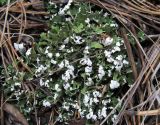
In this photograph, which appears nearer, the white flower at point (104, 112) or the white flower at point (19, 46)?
the white flower at point (104, 112)

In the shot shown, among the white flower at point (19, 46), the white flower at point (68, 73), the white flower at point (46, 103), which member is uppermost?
the white flower at point (19, 46)

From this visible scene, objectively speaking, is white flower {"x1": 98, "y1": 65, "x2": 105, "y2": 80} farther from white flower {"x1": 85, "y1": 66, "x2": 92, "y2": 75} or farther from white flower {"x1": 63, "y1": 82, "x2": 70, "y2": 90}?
white flower {"x1": 63, "y1": 82, "x2": 70, "y2": 90}

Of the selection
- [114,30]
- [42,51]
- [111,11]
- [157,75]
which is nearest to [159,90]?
[157,75]

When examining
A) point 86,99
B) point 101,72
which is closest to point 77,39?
point 101,72

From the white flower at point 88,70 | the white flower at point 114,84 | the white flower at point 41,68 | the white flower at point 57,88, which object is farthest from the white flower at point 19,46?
the white flower at point 114,84

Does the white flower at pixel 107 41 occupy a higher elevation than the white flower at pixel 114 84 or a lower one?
higher

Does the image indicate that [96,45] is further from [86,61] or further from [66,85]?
[66,85]

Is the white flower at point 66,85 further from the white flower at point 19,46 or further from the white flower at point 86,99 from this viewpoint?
the white flower at point 19,46

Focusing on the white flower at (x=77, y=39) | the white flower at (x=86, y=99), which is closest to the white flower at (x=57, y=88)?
the white flower at (x=86, y=99)

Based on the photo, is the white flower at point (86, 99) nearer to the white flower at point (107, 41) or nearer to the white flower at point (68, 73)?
the white flower at point (68, 73)

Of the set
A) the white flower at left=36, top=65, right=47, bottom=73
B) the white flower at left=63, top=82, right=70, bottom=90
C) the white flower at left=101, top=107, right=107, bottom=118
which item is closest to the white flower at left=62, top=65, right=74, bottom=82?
the white flower at left=63, top=82, right=70, bottom=90

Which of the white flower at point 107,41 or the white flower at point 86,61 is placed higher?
the white flower at point 107,41

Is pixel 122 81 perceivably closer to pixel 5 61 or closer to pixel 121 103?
pixel 121 103
